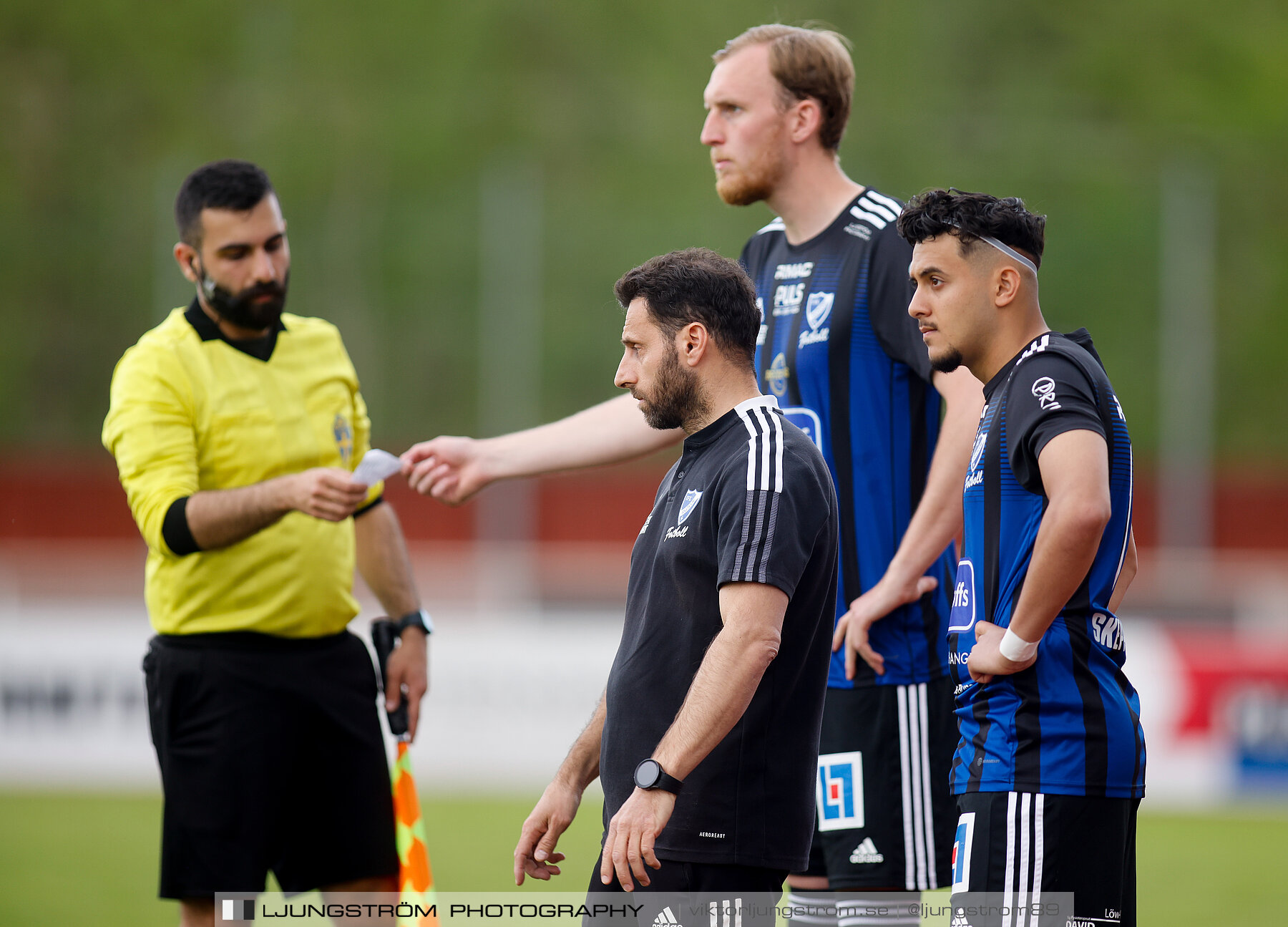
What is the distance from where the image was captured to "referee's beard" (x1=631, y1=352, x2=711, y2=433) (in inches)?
131

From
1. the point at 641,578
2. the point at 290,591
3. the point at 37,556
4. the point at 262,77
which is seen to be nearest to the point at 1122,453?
the point at 641,578

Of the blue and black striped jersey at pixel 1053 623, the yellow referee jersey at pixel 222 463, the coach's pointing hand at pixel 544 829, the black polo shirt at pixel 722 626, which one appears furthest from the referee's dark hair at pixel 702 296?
the yellow referee jersey at pixel 222 463

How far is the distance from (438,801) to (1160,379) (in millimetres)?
13043

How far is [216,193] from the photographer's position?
4.37 metres

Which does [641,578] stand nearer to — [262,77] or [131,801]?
[131,801]

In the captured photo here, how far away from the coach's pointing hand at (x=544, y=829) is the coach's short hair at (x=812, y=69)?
201cm

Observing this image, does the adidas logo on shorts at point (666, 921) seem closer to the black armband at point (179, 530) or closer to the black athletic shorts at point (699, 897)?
the black athletic shorts at point (699, 897)

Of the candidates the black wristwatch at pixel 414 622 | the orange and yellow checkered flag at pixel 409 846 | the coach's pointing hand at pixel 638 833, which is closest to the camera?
the coach's pointing hand at pixel 638 833

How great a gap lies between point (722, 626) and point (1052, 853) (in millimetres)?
825

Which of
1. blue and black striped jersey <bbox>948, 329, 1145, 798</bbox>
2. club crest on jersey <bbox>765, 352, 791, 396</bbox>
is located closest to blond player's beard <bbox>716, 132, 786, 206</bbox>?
club crest on jersey <bbox>765, 352, 791, 396</bbox>

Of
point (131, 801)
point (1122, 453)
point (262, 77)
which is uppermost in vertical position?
point (262, 77)

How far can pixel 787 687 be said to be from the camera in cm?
319

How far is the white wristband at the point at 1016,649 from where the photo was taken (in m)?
3.06

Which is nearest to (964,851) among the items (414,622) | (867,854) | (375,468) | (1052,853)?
(1052,853)
